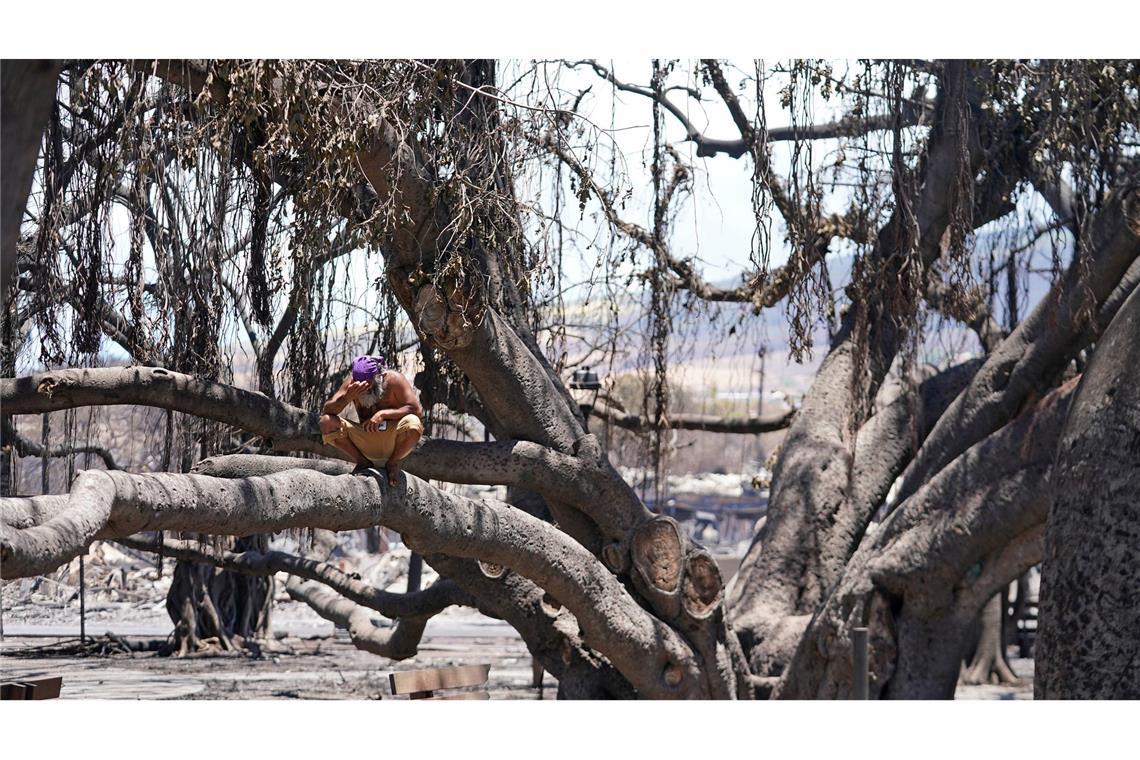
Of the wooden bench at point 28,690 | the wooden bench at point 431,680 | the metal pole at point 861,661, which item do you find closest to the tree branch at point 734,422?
the wooden bench at point 431,680

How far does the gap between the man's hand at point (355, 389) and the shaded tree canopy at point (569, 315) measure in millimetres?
289

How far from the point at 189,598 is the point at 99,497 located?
37.5 feet

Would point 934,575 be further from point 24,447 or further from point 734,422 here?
point 24,447

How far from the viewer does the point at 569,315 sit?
278 inches

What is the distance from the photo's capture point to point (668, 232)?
23.2 feet

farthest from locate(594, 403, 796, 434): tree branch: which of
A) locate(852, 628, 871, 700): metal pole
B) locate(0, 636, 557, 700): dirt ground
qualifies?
locate(852, 628, 871, 700): metal pole

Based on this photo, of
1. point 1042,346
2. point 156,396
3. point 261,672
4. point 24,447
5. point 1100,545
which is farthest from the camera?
point 261,672

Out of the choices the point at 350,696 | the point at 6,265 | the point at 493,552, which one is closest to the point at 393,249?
the point at 493,552

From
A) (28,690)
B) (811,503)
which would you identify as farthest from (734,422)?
(28,690)

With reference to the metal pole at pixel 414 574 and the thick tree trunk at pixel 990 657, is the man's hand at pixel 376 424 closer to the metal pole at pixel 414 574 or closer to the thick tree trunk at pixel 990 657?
the metal pole at pixel 414 574

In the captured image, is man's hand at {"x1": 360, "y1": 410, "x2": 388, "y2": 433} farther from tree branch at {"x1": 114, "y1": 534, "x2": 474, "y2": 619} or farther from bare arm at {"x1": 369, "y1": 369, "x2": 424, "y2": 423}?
tree branch at {"x1": 114, "y1": 534, "x2": 474, "y2": 619}

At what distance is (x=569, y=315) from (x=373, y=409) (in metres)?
2.68

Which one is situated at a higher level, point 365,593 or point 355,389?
point 355,389

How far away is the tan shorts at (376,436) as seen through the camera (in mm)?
4496
